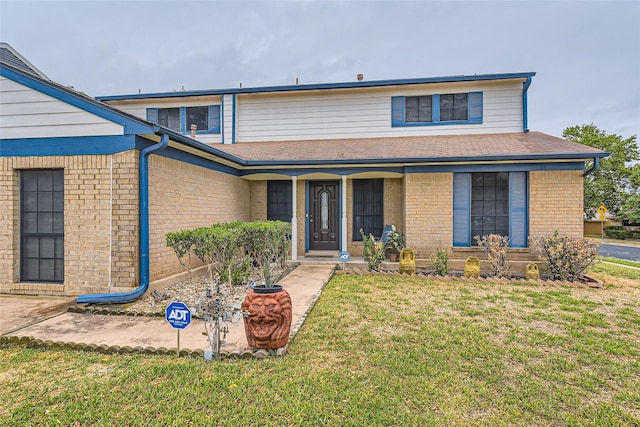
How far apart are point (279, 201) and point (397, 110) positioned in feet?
17.3

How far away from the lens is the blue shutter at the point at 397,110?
37.9 feet

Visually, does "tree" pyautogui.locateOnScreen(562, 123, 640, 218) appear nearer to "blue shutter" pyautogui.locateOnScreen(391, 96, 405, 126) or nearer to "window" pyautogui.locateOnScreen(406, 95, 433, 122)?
"window" pyautogui.locateOnScreen(406, 95, 433, 122)

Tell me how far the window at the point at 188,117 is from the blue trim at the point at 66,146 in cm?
674

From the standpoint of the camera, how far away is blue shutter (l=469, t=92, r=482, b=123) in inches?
438

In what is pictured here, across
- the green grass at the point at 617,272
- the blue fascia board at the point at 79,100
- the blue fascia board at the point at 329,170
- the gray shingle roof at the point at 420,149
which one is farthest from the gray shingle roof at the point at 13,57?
the green grass at the point at 617,272

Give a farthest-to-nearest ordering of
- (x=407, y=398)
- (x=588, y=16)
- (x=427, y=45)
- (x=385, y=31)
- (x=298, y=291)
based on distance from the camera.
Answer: (x=427, y=45) → (x=385, y=31) → (x=588, y=16) → (x=298, y=291) → (x=407, y=398)

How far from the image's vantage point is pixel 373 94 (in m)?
11.7

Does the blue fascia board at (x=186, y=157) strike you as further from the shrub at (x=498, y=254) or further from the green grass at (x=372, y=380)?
the shrub at (x=498, y=254)

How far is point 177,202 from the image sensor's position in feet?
23.3

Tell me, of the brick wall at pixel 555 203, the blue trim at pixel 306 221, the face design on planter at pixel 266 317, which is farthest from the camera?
the blue trim at pixel 306 221

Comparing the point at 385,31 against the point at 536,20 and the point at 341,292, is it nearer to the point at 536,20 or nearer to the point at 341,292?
the point at 536,20

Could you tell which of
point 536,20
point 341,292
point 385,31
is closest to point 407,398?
point 341,292

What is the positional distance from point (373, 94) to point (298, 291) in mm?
8003

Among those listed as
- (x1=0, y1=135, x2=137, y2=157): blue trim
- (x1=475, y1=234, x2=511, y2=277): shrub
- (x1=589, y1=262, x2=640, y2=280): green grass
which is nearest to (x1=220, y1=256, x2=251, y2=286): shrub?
(x1=0, y1=135, x2=137, y2=157): blue trim
